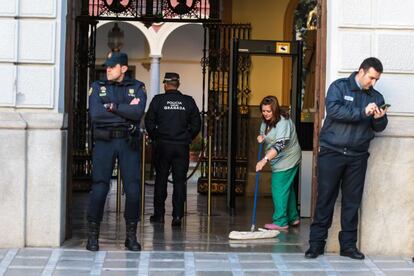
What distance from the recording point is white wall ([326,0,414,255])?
7590mm

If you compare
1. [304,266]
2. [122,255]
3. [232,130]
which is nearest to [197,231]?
[122,255]

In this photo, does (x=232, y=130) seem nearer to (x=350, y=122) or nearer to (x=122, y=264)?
(x=350, y=122)

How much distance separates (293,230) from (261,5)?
17.3ft

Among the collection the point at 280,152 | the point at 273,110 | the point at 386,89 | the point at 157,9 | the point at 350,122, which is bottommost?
the point at 280,152

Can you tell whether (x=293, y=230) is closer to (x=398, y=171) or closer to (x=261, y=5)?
(x=398, y=171)

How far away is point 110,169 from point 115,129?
386mm

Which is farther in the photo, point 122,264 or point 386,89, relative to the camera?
point 386,89

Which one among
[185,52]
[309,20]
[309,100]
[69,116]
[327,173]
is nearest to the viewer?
[327,173]

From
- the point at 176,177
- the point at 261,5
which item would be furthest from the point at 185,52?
the point at 176,177

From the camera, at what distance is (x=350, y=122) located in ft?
23.7

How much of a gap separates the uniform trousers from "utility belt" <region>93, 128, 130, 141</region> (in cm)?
213

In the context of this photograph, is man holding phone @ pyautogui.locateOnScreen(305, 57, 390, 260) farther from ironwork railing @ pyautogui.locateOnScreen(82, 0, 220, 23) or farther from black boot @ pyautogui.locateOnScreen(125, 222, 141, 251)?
ironwork railing @ pyautogui.locateOnScreen(82, 0, 220, 23)

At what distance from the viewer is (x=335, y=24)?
762cm

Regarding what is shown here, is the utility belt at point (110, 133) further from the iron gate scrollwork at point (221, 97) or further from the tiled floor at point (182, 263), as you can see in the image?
the iron gate scrollwork at point (221, 97)
